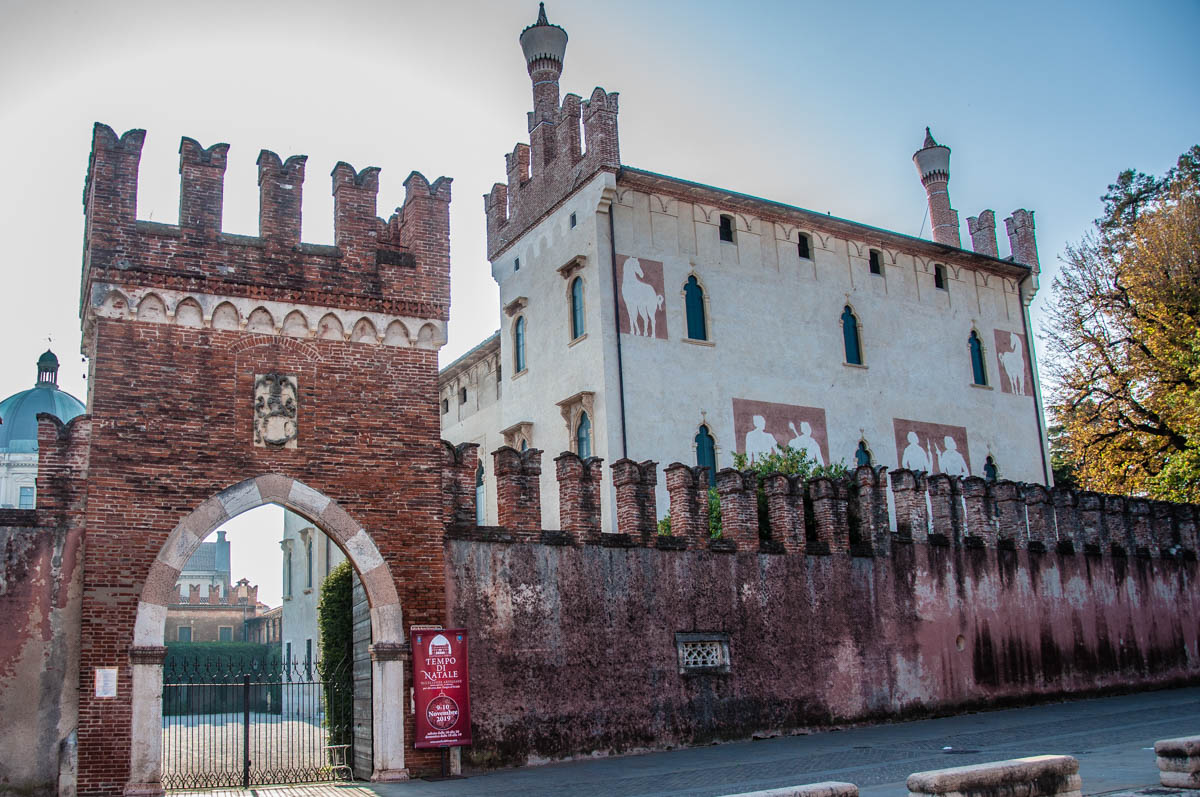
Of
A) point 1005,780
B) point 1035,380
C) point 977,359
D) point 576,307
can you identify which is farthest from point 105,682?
point 1035,380

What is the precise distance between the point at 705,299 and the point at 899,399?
5898 mm

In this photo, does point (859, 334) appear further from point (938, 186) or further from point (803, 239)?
point (938, 186)

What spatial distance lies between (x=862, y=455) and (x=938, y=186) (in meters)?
10.8

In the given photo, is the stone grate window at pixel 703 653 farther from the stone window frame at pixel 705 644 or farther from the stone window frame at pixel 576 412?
the stone window frame at pixel 576 412

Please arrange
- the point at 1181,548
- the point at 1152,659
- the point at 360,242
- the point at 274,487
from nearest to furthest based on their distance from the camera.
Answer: the point at 274,487
the point at 360,242
the point at 1152,659
the point at 1181,548

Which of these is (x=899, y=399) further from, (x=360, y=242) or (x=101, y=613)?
(x=101, y=613)

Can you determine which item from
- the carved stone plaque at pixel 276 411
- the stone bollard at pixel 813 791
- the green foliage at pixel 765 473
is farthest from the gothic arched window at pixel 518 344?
the stone bollard at pixel 813 791

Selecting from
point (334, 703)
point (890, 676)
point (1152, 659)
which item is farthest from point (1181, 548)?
point (334, 703)

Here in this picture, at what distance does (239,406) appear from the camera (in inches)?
503

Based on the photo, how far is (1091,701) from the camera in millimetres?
19500

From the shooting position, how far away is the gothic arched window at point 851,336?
2645 cm

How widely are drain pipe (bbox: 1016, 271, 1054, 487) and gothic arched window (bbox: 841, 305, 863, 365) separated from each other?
21.1 ft

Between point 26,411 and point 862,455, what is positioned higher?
point 26,411

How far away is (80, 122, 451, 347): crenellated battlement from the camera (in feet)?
41.1
